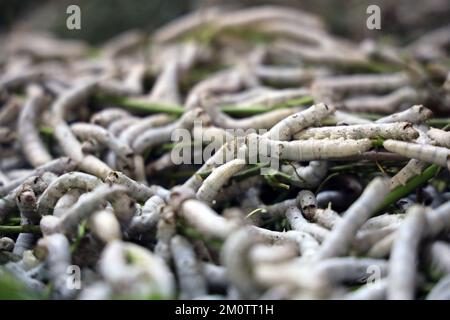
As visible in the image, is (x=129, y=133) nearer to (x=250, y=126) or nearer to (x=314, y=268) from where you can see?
(x=250, y=126)

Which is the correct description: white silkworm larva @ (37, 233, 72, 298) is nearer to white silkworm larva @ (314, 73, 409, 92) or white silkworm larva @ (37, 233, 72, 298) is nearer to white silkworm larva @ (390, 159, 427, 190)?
white silkworm larva @ (390, 159, 427, 190)

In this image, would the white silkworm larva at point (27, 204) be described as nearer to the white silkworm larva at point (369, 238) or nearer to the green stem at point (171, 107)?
the green stem at point (171, 107)

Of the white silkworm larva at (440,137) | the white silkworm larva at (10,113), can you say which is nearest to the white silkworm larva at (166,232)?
the white silkworm larva at (440,137)

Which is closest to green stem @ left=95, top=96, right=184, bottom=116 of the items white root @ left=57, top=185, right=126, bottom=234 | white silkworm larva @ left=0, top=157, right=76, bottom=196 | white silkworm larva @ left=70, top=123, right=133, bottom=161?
white silkworm larva @ left=70, top=123, right=133, bottom=161

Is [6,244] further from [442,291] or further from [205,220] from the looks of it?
[442,291]

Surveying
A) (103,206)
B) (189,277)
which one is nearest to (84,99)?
(103,206)

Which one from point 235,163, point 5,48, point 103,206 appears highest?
point 5,48

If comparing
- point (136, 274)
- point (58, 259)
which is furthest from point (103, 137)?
point (136, 274)
